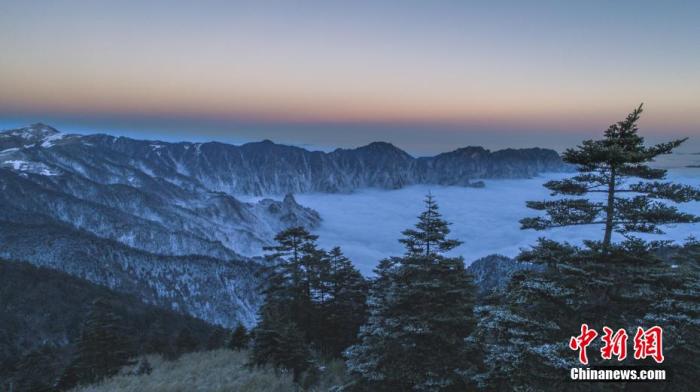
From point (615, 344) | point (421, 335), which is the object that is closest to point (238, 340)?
point (421, 335)

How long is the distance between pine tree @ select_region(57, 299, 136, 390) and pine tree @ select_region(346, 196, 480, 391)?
16.6 meters

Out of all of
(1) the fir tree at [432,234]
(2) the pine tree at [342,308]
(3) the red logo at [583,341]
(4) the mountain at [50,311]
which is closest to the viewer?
(3) the red logo at [583,341]

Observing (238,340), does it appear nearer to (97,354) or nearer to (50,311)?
(97,354)

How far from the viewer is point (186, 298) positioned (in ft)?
403

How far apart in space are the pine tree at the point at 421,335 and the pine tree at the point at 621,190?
4064 millimetres

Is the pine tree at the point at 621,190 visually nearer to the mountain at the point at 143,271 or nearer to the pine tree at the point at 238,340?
the pine tree at the point at 238,340

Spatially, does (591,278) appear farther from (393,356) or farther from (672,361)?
(393,356)

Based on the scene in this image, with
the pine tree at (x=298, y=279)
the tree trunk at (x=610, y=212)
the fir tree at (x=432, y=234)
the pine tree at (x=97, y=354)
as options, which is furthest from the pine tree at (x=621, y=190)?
the pine tree at (x=97, y=354)

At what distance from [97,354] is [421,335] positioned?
20632mm

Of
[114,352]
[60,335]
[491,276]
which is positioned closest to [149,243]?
[60,335]

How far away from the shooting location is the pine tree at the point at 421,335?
11672 millimetres

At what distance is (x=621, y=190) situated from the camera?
12.6 meters

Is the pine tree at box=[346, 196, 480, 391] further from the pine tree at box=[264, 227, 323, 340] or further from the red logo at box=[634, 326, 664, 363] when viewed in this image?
the pine tree at box=[264, 227, 323, 340]

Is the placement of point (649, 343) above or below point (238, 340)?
above
